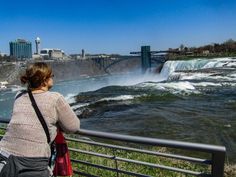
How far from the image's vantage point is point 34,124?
129 inches

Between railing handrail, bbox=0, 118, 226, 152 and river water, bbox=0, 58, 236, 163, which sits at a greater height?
railing handrail, bbox=0, 118, 226, 152

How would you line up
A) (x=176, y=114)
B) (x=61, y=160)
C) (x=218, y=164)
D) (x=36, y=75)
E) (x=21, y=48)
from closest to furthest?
1. (x=218, y=164)
2. (x=36, y=75)
3. (x=61, y=160)
4. (x=176, y=114)
5. (x=21, y=48)

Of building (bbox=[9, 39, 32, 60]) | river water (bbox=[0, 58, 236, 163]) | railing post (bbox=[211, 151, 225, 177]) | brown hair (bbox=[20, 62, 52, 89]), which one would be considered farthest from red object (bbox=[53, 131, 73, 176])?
building (bbox=[9, 39, 32, 60])

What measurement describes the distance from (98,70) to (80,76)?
6839mm

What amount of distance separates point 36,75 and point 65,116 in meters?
0.43

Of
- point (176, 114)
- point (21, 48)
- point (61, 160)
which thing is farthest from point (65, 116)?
point (21, 48)

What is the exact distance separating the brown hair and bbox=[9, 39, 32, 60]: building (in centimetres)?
18826

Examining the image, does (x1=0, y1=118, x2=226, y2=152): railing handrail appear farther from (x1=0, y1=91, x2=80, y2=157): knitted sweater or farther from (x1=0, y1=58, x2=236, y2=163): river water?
(x1=0, y1=58, x2=236, y2=163): river water

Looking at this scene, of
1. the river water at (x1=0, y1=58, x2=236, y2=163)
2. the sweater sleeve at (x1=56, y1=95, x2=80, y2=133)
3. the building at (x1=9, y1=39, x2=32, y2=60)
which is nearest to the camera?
the sweater sleeve at (x1=56, y1=95, x2=80, y2=133)

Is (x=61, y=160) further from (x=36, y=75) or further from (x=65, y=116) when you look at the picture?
(x=36, y=75)

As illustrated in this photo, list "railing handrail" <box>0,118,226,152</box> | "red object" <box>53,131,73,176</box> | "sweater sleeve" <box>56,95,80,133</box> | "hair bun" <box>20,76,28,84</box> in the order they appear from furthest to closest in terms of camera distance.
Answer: "red object" <box>53,131,73,176</box>, "hair bun" <box>20,76,28,84</box>, "sweater sleeve" <box>56,95,80,133</box>, "railing handrail" <box>0,118,226,152</box>

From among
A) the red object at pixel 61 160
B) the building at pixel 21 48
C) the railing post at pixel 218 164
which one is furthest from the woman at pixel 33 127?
the building at pixel 21 48

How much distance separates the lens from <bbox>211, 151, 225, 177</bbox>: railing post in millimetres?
3119

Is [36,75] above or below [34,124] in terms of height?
above
